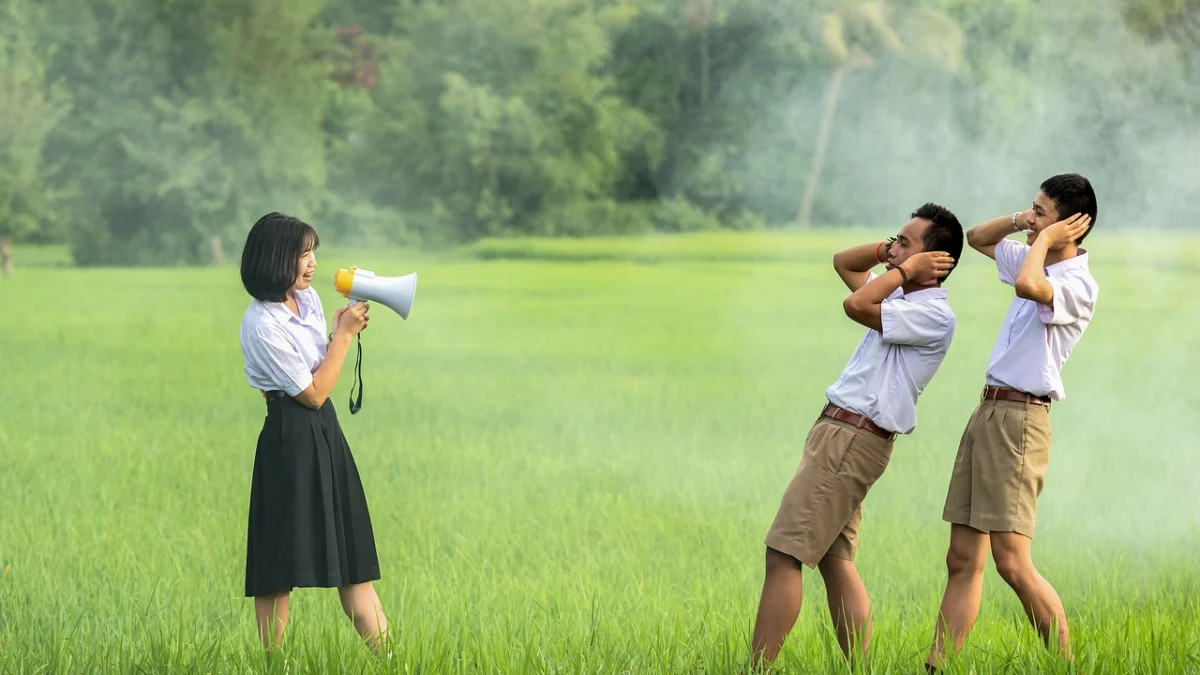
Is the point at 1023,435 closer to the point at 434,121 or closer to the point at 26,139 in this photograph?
the point at 434,121

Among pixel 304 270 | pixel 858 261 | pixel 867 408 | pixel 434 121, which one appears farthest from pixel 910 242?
pixel 434 121

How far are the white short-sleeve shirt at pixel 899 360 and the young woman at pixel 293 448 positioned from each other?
50.4 inches

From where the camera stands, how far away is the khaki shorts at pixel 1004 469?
396 cm

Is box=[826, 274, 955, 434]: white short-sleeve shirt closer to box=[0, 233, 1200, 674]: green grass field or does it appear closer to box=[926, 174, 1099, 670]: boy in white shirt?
box=[926, 174, 1099, 670]: boy in white shirt

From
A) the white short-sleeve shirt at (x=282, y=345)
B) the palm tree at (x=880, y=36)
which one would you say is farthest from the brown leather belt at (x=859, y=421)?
the palm tree at (x=880, y=36)

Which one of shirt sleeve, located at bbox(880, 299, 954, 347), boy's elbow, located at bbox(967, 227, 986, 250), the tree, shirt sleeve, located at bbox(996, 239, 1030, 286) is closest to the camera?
shirt sleeve, located at bbox(880, 299, 954, 347)

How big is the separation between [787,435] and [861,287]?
5556 mm

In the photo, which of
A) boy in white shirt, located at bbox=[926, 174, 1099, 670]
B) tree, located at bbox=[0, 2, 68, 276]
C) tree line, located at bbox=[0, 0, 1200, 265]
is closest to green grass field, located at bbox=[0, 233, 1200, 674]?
boy in white shirt, located at bbox=[926, 174, 1099, 670]

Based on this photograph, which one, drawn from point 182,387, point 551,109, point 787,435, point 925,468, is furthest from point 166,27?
point 925,468

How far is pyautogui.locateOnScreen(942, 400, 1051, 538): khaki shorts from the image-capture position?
396cm

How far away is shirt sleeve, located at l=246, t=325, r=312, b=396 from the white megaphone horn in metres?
0.21

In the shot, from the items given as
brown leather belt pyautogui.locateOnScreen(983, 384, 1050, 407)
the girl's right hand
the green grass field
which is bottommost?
the green grass field

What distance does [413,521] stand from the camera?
6691mm

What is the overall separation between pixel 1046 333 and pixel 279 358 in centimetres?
195
